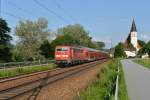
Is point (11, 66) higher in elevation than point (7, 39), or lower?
lower

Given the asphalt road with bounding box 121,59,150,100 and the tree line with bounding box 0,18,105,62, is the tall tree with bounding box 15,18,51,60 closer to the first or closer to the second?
the tree line with bounding box 0,18,105,62

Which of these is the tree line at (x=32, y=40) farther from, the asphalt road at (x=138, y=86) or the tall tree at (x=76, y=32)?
the asphalt road at (x=138, y=86)

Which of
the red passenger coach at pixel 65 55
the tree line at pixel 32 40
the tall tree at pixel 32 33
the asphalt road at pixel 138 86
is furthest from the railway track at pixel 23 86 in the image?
the tall tree at pixel 32 33

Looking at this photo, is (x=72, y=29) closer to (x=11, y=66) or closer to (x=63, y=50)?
(x=63, y=50)

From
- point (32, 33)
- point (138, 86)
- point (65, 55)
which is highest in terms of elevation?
point (32, 33)

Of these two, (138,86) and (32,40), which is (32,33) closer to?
(32,40)

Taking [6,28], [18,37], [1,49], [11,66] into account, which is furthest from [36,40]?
[11,66]

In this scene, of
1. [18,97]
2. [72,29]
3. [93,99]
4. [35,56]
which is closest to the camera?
[93,99]

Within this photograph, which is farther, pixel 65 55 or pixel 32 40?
pixel 32 40

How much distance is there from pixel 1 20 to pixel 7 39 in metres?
3.97

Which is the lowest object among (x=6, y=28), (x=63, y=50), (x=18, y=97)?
(x=18, y=97)

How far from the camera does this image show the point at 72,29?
13038cm

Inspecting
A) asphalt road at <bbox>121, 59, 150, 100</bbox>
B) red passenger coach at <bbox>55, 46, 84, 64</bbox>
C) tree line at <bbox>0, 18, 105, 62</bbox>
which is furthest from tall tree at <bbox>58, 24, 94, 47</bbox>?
asphalt road at <bbox>121, 59, 150, 100</bbox>

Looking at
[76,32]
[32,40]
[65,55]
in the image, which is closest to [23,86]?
[65,55]
